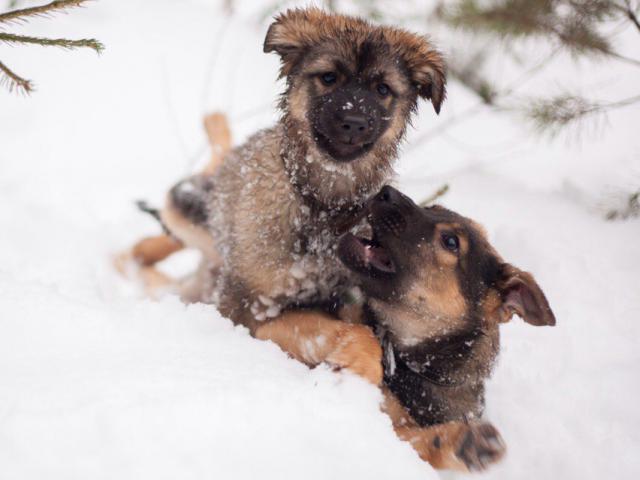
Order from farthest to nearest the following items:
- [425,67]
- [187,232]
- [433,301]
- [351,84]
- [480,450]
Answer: [187,232], [425,67], [433,301], [351,84], [480,450]

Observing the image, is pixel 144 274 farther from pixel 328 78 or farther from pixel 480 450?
pixel 480 450

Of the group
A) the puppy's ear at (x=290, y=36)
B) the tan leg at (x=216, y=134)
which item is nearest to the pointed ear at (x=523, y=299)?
the puppy's ear at (x=290, y=36)

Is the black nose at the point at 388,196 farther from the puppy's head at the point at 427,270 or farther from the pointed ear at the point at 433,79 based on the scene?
the pointed ear at the point at 433,79

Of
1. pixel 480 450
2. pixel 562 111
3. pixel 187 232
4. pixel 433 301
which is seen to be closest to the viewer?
pixel 480 450

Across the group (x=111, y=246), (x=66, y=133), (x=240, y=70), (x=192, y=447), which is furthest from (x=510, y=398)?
(x=240, y=70)

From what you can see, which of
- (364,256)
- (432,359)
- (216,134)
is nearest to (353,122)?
(364,256)

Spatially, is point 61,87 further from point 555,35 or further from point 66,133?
point 555,35

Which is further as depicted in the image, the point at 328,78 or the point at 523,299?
the point at 328,78

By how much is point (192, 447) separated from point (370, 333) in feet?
4.55

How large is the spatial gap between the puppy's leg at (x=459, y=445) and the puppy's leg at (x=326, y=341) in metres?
0.37

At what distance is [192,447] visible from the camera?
1.99 m

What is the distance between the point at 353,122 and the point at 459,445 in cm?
166

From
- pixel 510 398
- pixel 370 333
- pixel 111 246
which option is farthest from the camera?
pixel 111 246

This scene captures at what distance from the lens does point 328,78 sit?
10.6ft
